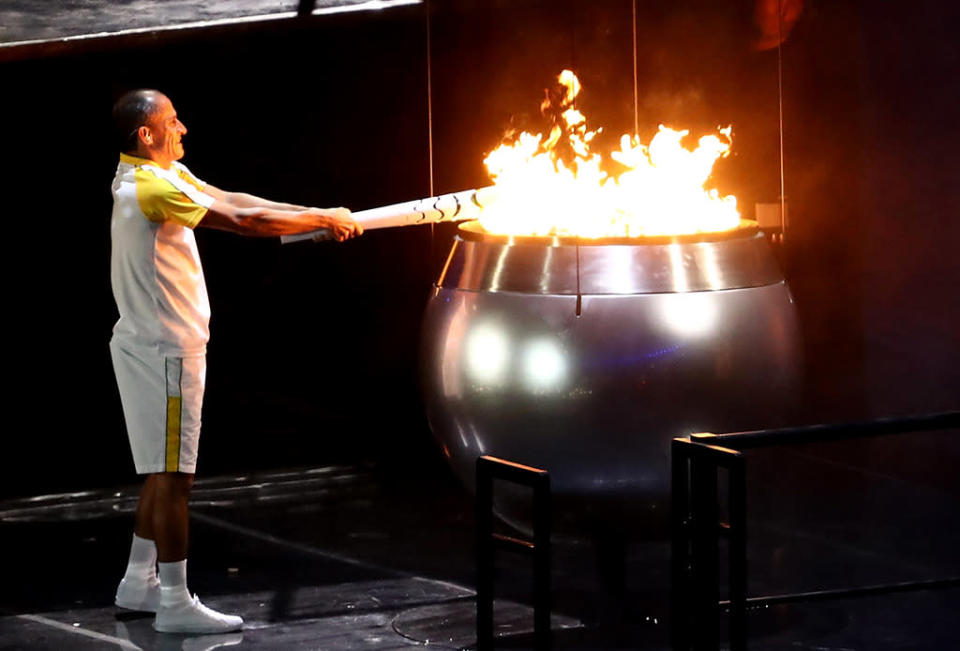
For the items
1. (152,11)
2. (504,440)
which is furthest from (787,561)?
(152,11)

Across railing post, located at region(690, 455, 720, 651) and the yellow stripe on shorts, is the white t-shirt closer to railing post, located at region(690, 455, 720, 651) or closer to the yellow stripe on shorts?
the yellow stripe on shorts

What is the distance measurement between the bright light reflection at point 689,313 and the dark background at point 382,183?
7.90 ft

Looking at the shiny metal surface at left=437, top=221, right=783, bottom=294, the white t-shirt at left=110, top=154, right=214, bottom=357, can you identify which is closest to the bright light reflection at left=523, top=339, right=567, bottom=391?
the shiny metal surface at left=437, top=221, right=783, bottom=294

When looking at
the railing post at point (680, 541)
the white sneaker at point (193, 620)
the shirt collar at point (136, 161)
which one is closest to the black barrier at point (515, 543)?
the railing post at point (680, 541)

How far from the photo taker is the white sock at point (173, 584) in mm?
5766

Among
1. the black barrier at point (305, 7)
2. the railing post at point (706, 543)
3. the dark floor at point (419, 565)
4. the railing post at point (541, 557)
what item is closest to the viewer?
the railing post at point (706, 543)

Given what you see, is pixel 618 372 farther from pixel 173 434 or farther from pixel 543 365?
pixel 173 434

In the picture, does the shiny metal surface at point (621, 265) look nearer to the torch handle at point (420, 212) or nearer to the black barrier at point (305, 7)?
the torch handle at point (420, 212)

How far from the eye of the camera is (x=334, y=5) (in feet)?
21.9

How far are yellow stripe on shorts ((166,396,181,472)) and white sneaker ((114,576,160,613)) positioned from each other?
0.48m

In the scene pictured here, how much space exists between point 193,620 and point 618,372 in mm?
1703

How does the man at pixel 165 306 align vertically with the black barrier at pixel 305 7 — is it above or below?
below

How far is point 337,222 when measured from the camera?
5891mm

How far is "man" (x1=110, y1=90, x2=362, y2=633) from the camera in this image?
18.8ft
